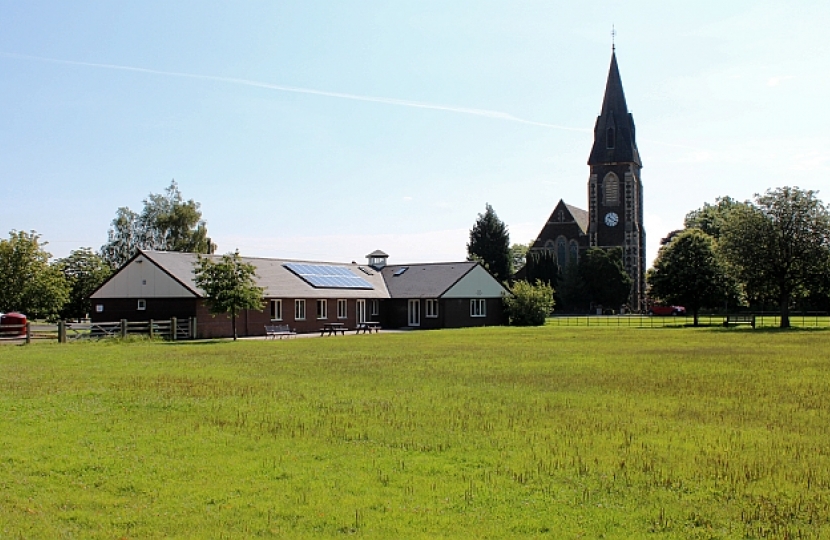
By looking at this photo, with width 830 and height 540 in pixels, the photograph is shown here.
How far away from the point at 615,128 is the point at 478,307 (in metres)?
52.2

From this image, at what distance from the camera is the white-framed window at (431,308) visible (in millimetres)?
57094

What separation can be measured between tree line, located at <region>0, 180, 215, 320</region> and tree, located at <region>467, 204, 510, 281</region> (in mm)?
34007

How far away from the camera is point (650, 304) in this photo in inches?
3925

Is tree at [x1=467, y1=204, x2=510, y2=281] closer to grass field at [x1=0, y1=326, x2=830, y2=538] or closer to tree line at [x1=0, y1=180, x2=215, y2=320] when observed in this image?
tree line at [x1=0, y1=180, x2=215, y2=320]

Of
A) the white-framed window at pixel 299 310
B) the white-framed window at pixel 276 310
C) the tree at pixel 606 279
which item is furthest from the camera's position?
the tree at pixel 606 279

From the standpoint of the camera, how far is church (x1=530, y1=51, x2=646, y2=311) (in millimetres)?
101750

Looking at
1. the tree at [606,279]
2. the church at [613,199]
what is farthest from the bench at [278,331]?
the church at [613,199]

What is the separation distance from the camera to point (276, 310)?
49.5 meters

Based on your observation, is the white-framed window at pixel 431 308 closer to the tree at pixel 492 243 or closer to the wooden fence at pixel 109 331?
the wooden fence at pixel 109 331

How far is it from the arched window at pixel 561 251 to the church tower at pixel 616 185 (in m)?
3.64

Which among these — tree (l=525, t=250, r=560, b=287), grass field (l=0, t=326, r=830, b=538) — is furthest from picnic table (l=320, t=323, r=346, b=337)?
tree (l=525, t=250, r=560, b=287)

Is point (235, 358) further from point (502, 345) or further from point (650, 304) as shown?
point (650, 304)

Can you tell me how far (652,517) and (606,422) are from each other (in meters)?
5.17

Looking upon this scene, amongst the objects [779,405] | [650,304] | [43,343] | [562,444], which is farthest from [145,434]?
[650,304]
